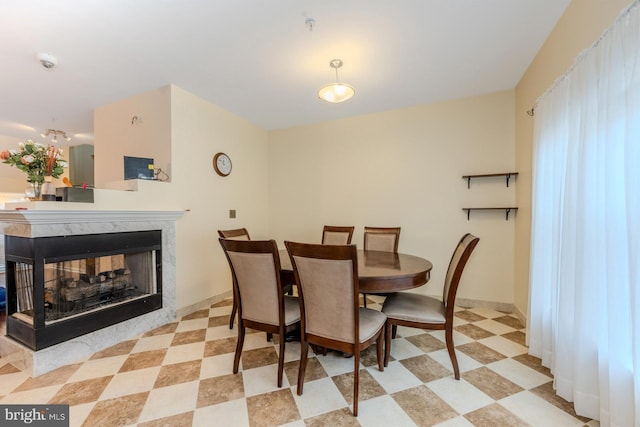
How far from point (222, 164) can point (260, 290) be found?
2.27 meters

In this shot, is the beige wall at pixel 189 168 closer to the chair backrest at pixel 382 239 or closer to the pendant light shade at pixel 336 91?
the pendant light shade at pixel 336 91

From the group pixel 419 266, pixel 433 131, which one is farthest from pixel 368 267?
pixel 433 131

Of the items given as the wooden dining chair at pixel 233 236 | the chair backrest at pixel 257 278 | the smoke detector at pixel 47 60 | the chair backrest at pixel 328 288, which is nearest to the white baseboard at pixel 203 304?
the wooden dining chair at pixel 233 236

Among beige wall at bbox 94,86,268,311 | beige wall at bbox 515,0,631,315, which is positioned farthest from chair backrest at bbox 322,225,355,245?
beige wall at bbox 515,0,631,315

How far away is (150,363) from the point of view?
2.00m

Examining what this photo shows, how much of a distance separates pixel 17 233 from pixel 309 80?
9.32ft

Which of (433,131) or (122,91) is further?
(433,131)

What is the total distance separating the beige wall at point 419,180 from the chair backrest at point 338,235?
1.45 ft

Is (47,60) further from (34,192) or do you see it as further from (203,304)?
(203,304)

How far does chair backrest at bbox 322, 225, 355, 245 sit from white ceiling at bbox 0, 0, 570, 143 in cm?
165

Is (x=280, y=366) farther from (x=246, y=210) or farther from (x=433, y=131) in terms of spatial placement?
(x=433, y=131)

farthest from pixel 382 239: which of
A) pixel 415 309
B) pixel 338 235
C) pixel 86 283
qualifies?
pixel 86 283

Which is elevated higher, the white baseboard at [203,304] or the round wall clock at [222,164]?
the round wall clock at [222,164]

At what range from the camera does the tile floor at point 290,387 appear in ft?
4.79
